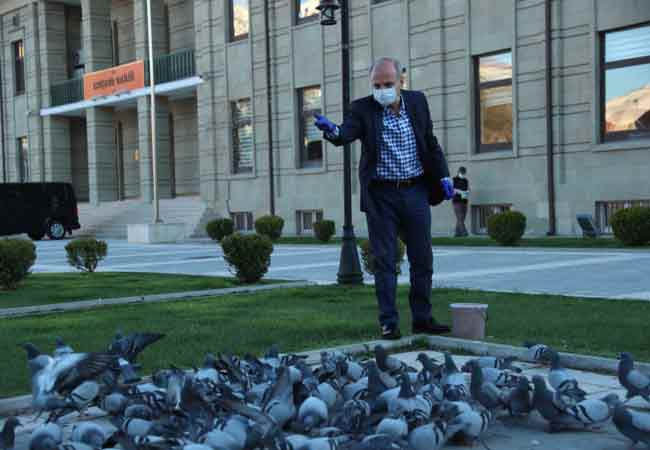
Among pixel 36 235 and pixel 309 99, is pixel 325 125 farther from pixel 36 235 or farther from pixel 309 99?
pixel 36 235

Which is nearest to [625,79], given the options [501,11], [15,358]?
[501,11]

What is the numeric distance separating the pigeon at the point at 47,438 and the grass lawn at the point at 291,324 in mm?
1530

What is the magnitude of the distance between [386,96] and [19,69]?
145 ft

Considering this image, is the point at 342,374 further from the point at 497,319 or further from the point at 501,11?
the point at 501,11

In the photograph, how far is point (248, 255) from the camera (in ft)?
39.6

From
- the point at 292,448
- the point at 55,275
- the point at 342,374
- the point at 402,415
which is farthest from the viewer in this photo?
the point at 55,275

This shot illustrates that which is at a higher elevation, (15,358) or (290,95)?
(290,95)

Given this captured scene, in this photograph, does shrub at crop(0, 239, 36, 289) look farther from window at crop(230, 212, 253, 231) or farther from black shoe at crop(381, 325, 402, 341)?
window at crop(230, 212, 253, 231)

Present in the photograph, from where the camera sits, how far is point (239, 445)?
3275 millimetres

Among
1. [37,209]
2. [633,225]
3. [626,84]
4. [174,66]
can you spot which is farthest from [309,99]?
[633,225]

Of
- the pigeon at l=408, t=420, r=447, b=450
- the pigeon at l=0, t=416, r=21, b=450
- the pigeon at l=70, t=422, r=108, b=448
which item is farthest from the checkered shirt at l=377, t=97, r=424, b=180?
the pigeon at l=0, t=416, r=21, b=450

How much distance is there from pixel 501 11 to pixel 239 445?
21.7 m

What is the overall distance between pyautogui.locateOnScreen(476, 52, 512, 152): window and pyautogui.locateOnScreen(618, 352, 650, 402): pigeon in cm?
1998

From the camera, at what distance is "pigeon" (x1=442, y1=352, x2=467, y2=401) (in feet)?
13.0
